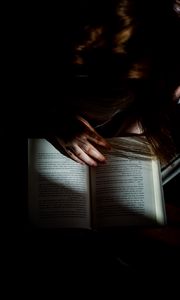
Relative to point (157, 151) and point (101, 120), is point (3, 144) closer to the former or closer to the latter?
point (101, 120)

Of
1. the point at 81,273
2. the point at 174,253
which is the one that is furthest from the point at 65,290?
the point at 174,253

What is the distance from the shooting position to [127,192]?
3.32 feet

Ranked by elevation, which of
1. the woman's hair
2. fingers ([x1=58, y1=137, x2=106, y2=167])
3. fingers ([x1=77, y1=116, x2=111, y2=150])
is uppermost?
the woman's hair

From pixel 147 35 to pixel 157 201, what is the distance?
19.1 inches

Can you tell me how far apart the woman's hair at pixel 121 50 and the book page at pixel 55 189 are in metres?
0.21

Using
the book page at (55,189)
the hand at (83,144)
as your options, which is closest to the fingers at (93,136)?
the hand at (83,144)

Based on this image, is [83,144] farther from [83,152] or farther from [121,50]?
[121,50]

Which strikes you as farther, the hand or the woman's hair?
the hand

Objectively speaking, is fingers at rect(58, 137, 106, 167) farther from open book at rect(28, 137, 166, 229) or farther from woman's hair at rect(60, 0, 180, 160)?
woman's hair at rect(60, 0, 180, 160)

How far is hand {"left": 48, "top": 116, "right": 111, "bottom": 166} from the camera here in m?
1.03

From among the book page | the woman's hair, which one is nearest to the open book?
the book page

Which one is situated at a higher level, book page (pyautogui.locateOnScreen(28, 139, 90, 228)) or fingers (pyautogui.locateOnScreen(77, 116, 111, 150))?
fingers (pyautogui.locateOnScreen(77, 116, 111, 150))

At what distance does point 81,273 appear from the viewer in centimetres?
99

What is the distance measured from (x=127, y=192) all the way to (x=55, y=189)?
0.73 feet
